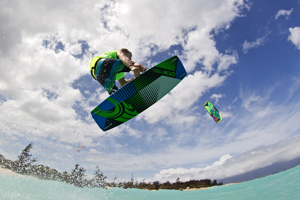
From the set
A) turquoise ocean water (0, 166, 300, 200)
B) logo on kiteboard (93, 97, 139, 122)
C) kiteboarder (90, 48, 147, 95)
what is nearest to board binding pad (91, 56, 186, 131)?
logo on kiteboard (93, 97, 139, 122)

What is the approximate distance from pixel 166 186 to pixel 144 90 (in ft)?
104

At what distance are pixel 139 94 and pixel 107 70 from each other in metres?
1.37

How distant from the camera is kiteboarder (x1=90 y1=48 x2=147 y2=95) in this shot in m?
4.23

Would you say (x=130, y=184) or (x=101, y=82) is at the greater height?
(x=101, y=82)

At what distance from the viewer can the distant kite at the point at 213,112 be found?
1778cm

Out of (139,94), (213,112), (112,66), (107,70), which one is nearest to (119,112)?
(139,94)

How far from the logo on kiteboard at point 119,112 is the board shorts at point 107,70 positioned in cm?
69

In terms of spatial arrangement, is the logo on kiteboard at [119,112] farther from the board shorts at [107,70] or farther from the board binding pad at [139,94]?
the board shorts at [107,70]

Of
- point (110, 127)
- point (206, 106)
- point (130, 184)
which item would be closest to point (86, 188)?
point (130, 184)

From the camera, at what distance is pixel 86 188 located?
27.8 m

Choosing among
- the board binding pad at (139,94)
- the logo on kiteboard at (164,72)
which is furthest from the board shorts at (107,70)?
the logo on kiteboard at (164,72)

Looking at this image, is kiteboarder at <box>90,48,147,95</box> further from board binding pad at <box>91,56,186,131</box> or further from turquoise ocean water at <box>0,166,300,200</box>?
turquoise ocean water at <box>0,166,300,200</box>

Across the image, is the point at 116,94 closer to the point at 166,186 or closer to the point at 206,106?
the point at 206,106

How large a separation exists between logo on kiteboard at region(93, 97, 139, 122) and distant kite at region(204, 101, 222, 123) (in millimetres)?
14787
